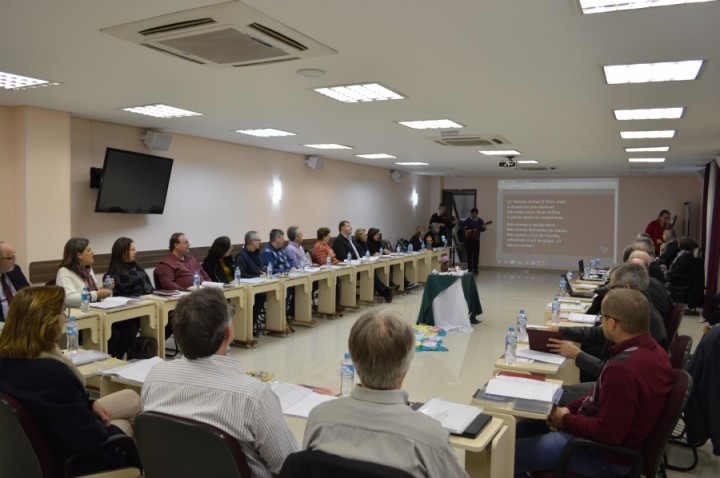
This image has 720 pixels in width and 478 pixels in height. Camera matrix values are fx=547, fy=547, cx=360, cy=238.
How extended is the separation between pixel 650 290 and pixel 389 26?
263 cm

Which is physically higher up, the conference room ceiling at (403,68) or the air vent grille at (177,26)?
the conference room ceiling at (403,68)

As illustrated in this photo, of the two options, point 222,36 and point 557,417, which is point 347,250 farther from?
point 557,417

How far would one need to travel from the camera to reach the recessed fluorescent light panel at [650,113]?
512 centimetres

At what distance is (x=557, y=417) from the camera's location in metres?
2.33

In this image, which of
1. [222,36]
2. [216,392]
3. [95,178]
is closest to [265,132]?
[95,178]

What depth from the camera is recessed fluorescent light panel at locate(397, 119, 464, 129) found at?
19.7ft

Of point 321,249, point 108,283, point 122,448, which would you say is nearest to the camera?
point 122,448

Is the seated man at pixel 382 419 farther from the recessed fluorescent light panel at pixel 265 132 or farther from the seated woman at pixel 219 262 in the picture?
the recessed fluorescent light panel at pixel 265 132

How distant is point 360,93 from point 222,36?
1771 mm

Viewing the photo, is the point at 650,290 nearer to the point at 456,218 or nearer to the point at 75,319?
the point at 75,319

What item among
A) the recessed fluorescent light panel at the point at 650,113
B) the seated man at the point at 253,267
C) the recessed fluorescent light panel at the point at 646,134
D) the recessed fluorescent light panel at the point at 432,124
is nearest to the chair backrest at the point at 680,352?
the recessed fluorescent light panel at the point at 650,113

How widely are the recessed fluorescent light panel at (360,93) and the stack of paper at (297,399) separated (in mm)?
2595

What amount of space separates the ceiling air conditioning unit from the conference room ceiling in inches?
2.0

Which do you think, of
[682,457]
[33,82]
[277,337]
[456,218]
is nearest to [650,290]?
[682,457]
